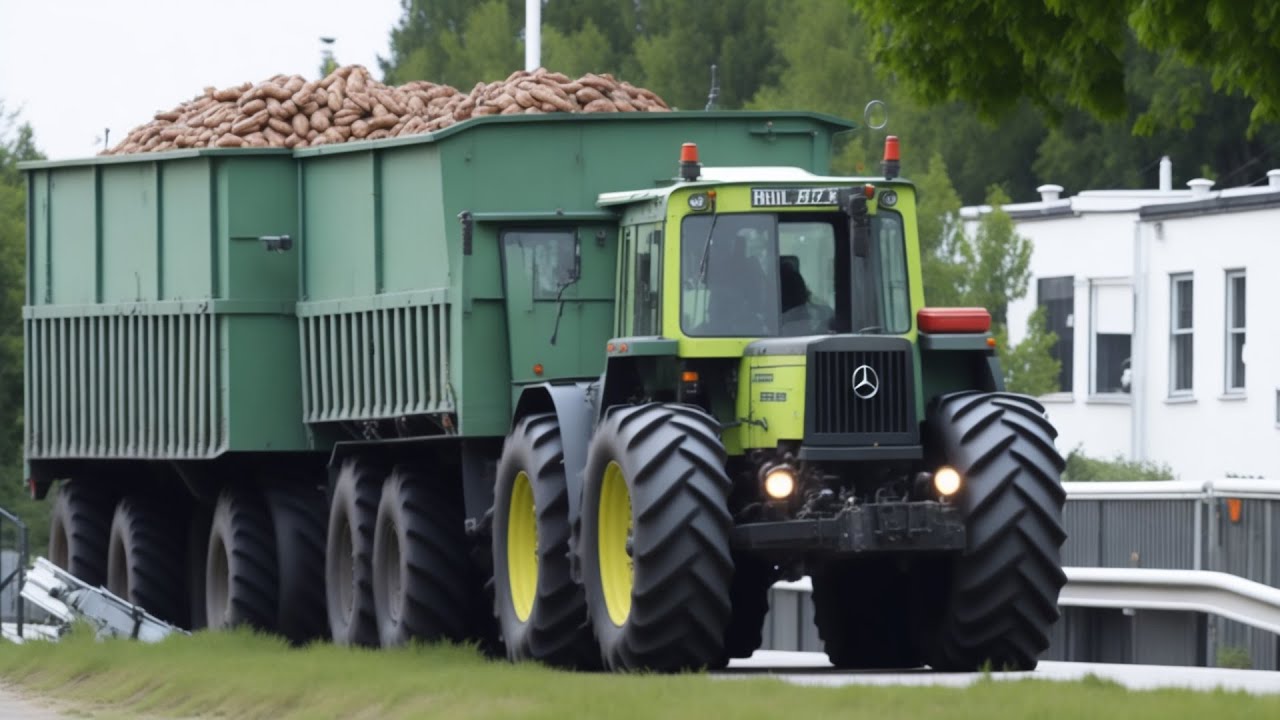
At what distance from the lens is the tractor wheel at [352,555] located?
20.5 metres

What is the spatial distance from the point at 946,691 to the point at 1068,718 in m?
1.24

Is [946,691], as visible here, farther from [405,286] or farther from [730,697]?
[405,286]

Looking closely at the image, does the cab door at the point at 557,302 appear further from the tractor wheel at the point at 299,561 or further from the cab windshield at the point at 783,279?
the tractor wheel at the point at 299,561

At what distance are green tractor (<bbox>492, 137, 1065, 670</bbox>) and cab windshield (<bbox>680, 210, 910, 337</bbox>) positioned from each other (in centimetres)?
1

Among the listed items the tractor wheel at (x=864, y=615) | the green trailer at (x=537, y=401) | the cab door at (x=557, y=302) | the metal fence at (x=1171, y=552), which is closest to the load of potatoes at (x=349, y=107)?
the green trailer at (x=537, y=401)

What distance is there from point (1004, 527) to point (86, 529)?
38.2 feet

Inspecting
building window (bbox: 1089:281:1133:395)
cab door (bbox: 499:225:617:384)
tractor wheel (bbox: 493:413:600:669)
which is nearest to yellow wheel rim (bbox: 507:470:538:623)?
tractor wheel (bbox: 493:413:600:669)

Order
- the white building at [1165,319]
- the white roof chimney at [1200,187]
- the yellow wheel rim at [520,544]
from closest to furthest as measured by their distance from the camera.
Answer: the yellow wheel rim at [520,544], the white building at [1165,319], the white roof chimney at [1200,187]

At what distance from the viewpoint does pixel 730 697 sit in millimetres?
13156

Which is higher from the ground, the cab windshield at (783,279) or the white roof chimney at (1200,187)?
the white roof chimney at (1200,187)

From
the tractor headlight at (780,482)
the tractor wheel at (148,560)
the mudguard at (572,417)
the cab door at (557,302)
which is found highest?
the cab door at (557,302)

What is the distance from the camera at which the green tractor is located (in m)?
15.8

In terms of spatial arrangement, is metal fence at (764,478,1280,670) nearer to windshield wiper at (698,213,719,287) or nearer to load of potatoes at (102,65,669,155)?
load of potatoes at (102,65,669,155)

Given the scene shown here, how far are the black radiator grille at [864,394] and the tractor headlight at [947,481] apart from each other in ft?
0.92
